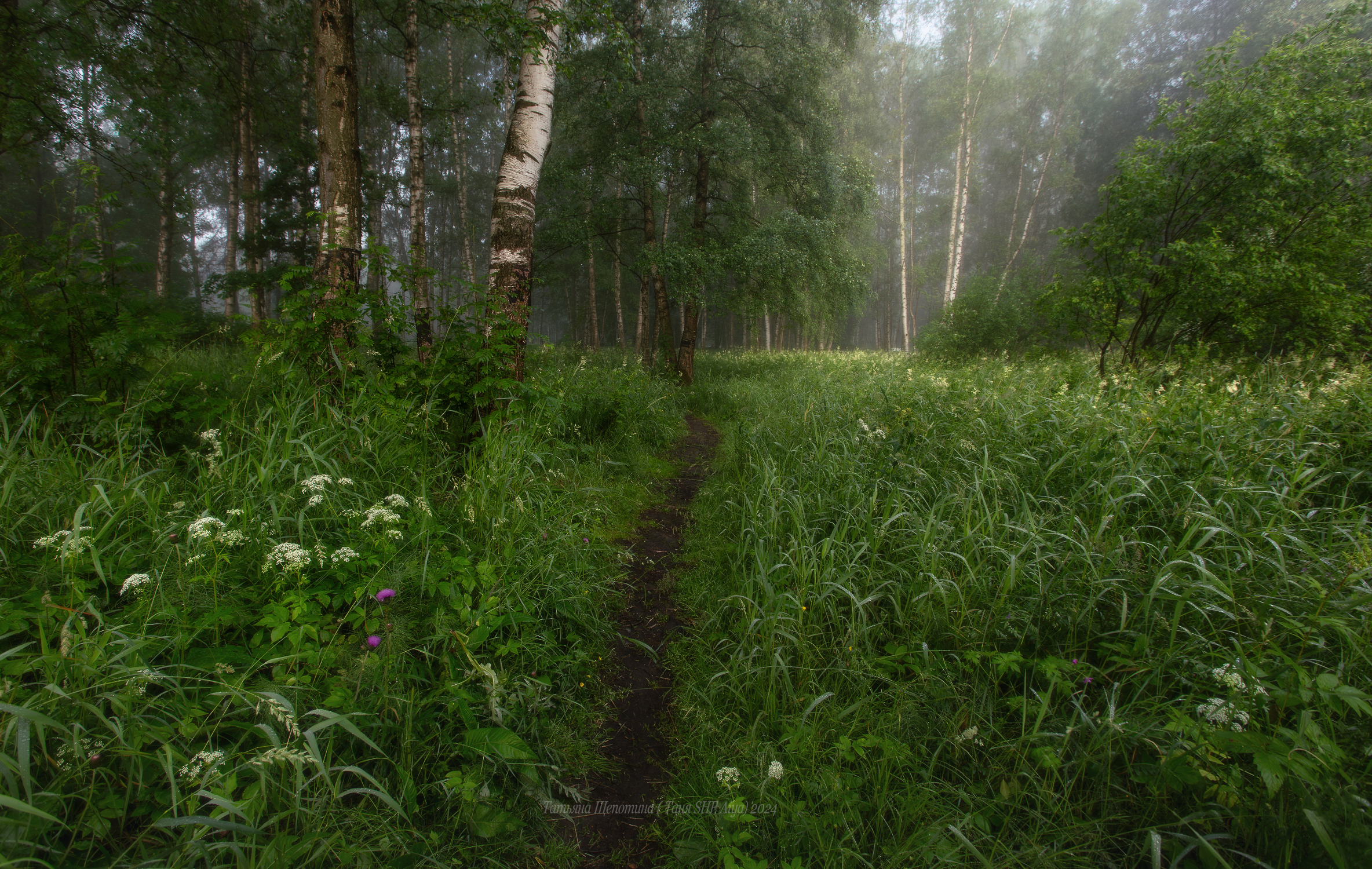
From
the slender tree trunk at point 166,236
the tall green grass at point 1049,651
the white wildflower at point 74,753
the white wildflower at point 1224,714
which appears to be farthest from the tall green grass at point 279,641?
the slender tree trunk at point 166,236

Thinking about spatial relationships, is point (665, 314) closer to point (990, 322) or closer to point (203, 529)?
point (990, 322)

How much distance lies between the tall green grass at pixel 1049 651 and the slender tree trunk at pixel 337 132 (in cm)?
385

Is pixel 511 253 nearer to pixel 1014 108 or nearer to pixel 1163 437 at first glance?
pixel 1163 437

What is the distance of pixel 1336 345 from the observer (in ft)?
22.2

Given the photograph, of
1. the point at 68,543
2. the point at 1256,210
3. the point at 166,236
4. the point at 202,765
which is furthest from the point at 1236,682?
the point at 166,236

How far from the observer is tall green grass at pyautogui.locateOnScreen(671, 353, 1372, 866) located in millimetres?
1554

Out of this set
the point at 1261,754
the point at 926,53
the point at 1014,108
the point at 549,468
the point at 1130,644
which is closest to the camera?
the point at 1261,754

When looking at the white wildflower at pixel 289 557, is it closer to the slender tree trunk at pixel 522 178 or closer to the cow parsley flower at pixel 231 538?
the cow parsley flower at pixel 231 538

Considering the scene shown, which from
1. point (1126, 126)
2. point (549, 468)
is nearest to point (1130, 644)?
point (549, 468)

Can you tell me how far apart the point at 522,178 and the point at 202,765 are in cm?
427

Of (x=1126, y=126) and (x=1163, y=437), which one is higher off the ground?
(x=1126, y=126)

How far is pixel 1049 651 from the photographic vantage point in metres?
2.27

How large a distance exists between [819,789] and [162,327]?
14.1 feet

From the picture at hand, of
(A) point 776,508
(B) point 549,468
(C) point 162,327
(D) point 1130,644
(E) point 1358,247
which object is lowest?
(D) point 1130,644
